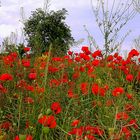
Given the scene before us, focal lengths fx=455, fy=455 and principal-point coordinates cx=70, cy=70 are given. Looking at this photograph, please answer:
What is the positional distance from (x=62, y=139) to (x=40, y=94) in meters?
0.99

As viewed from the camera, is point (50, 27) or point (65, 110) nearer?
point (65, 110)

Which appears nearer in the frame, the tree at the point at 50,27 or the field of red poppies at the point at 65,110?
the field of red poppies at the point at 65,110

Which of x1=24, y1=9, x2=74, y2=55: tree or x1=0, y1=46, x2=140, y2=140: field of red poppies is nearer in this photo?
x1=0, y1=46, x2=140, y2=140: field of red poppies

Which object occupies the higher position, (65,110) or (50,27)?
(50,27)

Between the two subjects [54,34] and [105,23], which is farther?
[54,34]

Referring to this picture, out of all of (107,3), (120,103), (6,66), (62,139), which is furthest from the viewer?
(107,3)

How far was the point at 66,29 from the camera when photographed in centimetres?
2509

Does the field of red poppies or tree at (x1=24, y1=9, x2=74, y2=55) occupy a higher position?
tree at (x1=24, y1=9, x2=74, y2=55)

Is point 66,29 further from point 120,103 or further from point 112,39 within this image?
point 120,103

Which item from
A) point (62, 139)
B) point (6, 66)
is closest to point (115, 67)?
point (6, 66)

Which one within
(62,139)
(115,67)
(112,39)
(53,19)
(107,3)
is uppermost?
(53,19)

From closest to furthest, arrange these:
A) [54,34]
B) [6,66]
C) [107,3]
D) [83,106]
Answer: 1. [83,106]
2. [6,66]
3. [107,3]
4. [54,34]

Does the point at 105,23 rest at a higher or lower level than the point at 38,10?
lower

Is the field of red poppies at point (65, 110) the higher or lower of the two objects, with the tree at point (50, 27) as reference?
lower
